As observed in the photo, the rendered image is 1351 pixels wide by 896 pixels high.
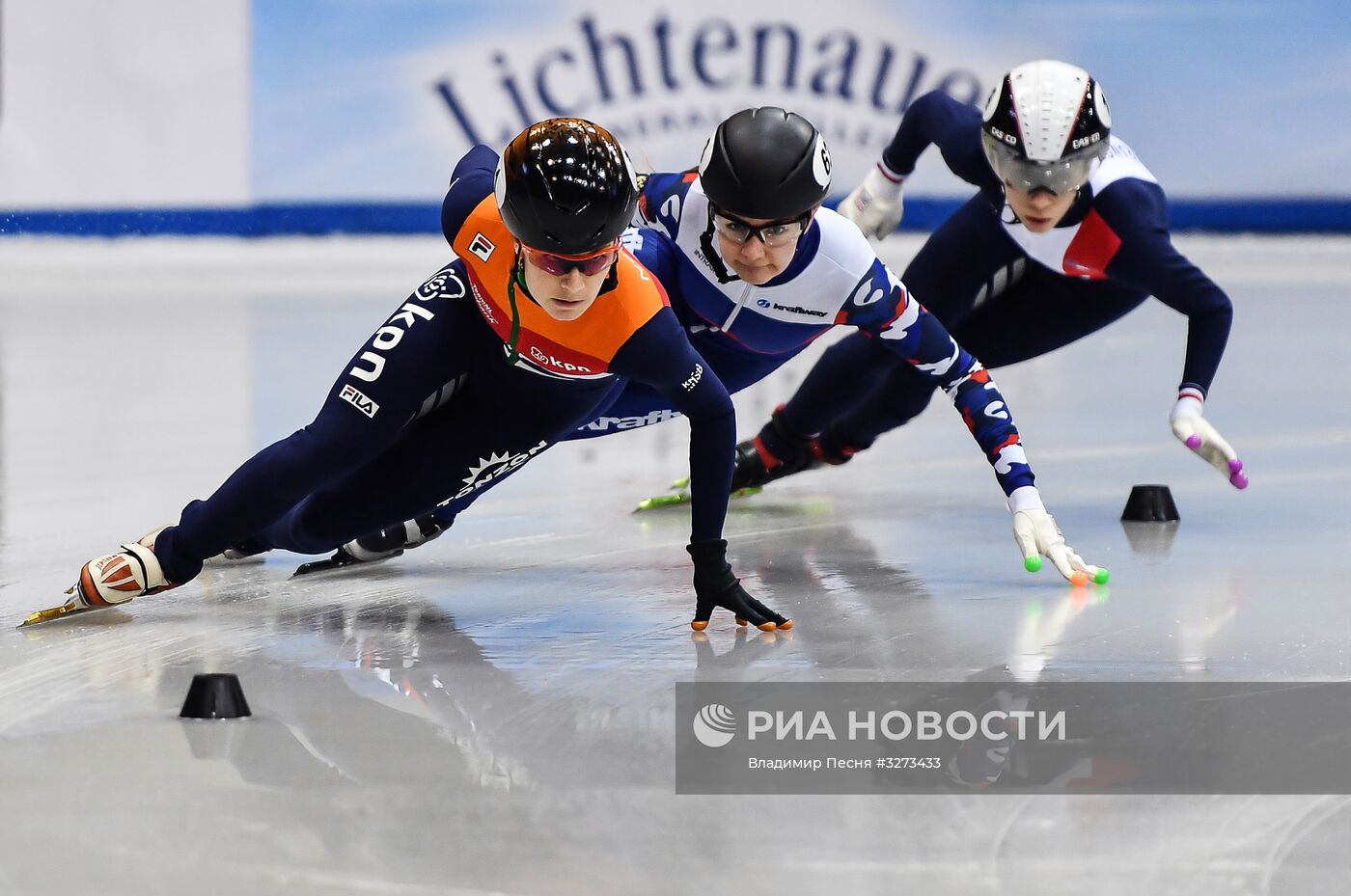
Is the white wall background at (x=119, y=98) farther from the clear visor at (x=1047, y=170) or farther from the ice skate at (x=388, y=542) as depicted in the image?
the clear visor at (x=1047, y=170)

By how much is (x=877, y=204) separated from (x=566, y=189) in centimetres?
215

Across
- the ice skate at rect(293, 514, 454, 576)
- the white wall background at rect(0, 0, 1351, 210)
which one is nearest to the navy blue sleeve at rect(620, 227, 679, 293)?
the ice skate at rect(293, 514, 454, 576)

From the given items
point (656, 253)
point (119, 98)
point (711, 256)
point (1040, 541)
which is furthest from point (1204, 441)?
point (119, 98)

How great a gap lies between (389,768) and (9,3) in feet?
35.4

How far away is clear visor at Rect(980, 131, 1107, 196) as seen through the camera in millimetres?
4152

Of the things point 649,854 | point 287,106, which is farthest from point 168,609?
point 287,106

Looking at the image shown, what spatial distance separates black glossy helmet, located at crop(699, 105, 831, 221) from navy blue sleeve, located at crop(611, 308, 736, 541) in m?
0.31

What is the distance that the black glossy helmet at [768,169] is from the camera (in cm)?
350

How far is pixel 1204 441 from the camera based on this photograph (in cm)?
425

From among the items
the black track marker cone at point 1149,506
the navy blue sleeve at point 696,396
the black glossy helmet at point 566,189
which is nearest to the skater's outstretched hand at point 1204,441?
the black track marker cone at point 1149,506

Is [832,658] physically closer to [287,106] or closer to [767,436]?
[767,436]

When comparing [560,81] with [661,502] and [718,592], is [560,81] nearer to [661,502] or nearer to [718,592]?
[661,502]

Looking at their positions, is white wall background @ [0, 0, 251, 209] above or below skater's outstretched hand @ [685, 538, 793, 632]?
above

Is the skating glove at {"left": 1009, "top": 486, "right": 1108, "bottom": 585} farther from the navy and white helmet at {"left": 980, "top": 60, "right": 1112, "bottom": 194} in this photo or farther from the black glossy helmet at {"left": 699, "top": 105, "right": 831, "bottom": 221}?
the black glossy helmet at {"left": 699, "top": 105, "right": 831, "bottom": 221}
